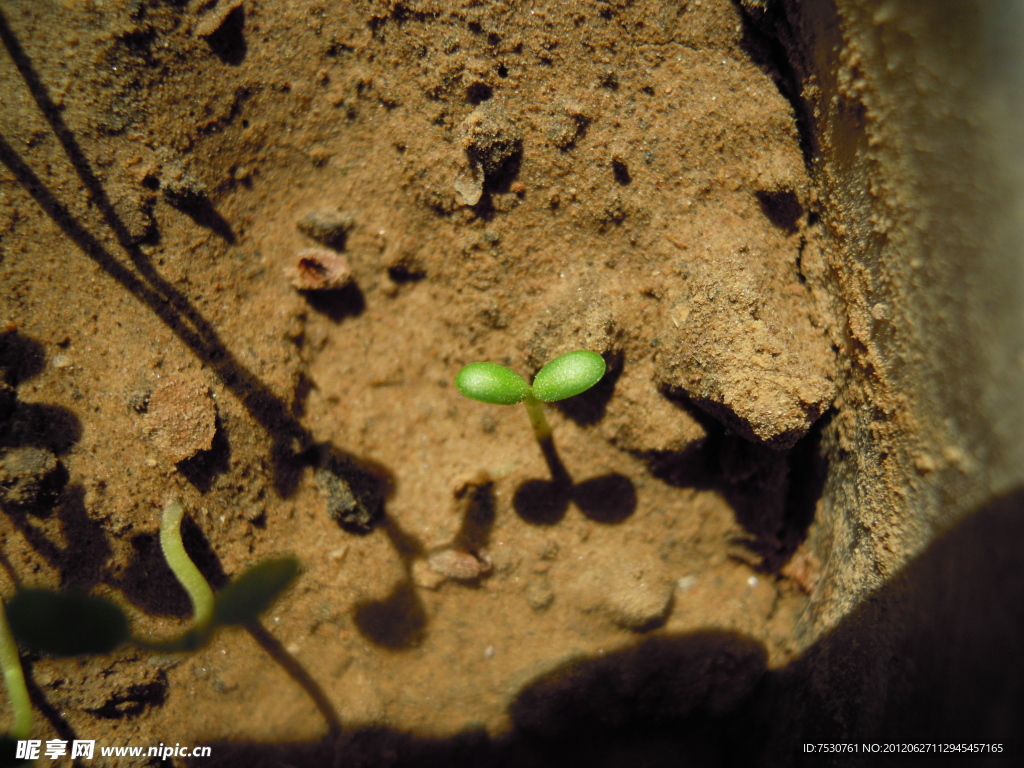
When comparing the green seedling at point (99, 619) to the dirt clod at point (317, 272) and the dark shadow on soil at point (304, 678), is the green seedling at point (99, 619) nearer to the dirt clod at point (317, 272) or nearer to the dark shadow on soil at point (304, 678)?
the dark shadow on soil at point (304, 678)

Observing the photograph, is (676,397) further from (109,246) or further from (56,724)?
(56,724)

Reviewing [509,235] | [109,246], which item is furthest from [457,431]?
[109,246]

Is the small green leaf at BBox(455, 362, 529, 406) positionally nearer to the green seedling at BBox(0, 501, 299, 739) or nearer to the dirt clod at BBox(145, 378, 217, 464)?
the dirt clod at BBox(145, 378, 217, 464)

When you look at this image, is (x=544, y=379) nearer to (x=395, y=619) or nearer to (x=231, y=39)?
(x=395, y=619)

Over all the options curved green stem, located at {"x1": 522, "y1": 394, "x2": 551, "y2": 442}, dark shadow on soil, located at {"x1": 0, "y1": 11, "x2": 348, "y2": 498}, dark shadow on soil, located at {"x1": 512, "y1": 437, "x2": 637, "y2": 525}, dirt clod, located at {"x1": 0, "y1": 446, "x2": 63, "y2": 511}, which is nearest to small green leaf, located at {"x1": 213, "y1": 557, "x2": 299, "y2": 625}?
dark shadow on soil, located at {"x1": 0, "y1": 11, "x2": 348, "y2": 498}

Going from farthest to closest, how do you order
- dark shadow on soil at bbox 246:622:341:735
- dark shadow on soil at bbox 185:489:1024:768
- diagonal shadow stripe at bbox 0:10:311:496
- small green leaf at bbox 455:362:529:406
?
dark shadow on soil at bbox 246:622:341:735, diagonal shadow stripe at bbox 0:10:311:496, small green leaf at bbox 455:362:529:406, dark shadow on soil at bbox 185:489:1024:768

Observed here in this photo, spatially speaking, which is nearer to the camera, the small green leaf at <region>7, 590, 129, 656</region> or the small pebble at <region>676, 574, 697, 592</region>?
the small green leaf at <region>7, 590, 129, 656</region>

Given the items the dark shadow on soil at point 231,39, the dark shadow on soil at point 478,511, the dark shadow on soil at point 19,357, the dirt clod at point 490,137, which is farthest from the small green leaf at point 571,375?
the dark shadow on soil at point 19,357

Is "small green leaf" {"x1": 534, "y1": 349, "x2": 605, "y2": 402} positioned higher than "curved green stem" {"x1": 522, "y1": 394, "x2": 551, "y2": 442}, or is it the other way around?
"small green leaf" {"x1": 534, "y1": 349, "x2": 605, "y2": 402}
